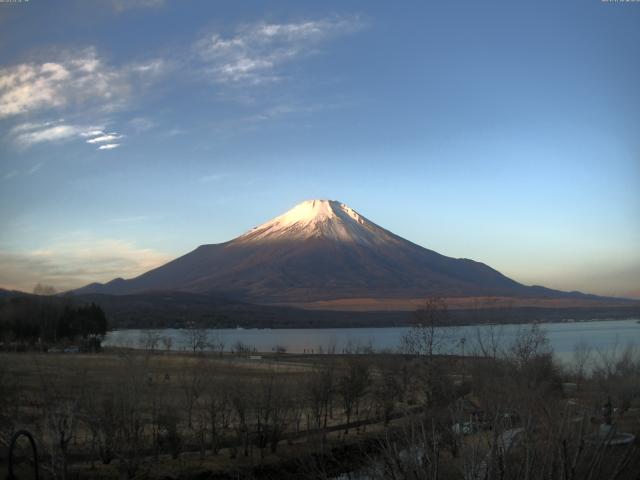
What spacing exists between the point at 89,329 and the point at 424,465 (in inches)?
2995

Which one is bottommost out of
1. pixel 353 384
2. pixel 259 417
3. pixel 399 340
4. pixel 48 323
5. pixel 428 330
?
pixel 399 340

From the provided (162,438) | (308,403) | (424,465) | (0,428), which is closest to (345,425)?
(308,403)

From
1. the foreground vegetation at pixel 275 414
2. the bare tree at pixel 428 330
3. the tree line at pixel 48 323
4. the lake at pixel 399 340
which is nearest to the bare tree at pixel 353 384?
the foreground vegetation at pixel 275 414

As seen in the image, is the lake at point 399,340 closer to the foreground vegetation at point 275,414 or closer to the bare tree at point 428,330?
the bare tree at point 428,330

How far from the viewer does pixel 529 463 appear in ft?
16.5

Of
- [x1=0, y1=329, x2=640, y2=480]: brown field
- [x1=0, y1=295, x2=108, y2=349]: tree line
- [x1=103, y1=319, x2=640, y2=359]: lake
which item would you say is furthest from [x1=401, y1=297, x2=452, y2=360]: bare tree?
[x1=0, y1=295, x2=108, y2=349]: tree line

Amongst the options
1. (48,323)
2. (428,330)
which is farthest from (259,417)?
(48,323)

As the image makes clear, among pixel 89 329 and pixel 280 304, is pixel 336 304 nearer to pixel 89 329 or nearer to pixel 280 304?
pixel 280 304

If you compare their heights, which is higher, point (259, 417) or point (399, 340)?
Result: point (259, 417)

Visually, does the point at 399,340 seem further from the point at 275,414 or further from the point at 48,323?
the point at 275,414

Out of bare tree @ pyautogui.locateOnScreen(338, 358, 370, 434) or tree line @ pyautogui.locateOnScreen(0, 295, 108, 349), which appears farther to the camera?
tree line @ pyautogui.locateOnScreen(0, 295, 108, 349)

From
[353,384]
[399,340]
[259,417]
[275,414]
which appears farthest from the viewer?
[399,340]

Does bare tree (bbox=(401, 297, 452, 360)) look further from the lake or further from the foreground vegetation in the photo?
the lake

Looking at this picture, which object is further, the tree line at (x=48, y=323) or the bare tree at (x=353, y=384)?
the tree line at (x=48, y=323)
